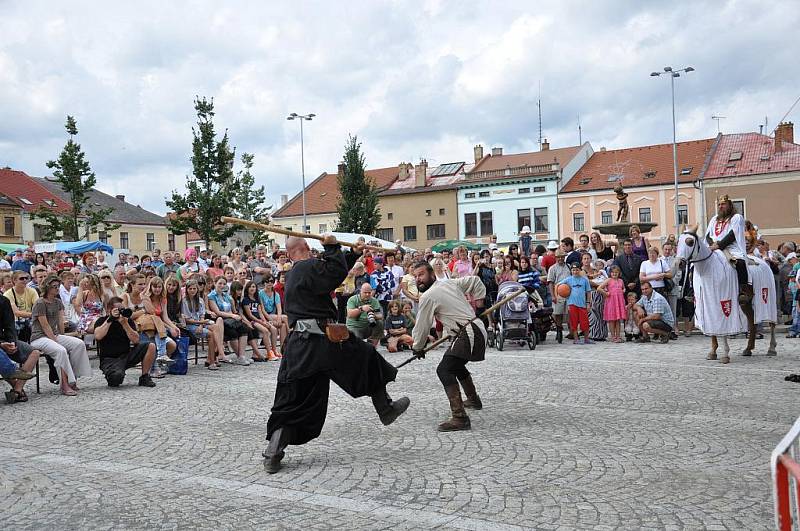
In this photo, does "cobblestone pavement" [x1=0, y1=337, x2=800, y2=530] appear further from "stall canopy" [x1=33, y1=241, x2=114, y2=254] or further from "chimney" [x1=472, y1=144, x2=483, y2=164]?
"chimney" [x1=472, y1=144, x2=483, y2=164]

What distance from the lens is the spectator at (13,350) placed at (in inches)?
381

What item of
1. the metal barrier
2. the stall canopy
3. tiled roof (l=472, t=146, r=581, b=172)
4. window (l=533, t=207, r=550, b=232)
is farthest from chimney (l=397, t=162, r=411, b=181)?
the metal barrier

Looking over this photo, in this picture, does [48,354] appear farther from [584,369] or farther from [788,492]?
[788,492]

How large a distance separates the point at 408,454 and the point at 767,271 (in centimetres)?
872

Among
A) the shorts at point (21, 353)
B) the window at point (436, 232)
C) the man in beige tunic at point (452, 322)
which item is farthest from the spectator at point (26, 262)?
the window at point (436, 232)

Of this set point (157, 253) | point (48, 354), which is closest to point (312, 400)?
point (48, 354)

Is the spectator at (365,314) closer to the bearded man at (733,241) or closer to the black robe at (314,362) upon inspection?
the bearded man at (733,241)

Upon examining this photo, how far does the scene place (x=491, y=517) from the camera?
481 centimetres

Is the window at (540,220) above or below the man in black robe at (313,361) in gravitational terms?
above

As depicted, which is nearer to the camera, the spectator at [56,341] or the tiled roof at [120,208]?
the spectator at [56,341]

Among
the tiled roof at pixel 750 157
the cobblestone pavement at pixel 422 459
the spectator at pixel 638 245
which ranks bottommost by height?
the cobblestone pavement at pixel 422 459

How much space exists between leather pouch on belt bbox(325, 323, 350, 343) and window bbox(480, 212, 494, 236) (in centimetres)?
5655

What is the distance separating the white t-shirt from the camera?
15.9 metres

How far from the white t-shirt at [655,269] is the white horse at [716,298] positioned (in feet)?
11.2
